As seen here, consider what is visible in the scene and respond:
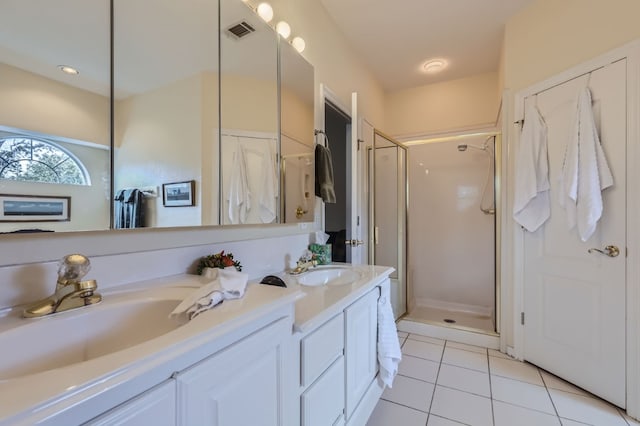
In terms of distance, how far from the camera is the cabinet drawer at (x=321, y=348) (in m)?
0.96

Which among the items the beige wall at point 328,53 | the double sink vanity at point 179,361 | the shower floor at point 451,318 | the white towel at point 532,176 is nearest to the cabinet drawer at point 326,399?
the double sink vanity at point 179,361

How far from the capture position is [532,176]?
6.90ft

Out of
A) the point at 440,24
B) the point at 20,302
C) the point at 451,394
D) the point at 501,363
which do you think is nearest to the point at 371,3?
the point at 440,24

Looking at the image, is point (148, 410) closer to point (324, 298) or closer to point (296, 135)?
point (324, 298)

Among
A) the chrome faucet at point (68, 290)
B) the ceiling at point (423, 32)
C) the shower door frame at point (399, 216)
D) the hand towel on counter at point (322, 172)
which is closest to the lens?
the chrome faucet at point (68, 290)

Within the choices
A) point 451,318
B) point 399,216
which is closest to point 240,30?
point 399,216

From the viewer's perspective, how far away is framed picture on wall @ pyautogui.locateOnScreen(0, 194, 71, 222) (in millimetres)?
747

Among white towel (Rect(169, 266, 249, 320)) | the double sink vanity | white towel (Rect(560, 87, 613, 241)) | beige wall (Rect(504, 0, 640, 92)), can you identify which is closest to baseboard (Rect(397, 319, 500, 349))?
white towel (Rect(560, 87, 613, 241))

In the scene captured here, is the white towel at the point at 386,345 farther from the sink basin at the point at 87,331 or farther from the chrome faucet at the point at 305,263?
the sink basin at the point at 87,331

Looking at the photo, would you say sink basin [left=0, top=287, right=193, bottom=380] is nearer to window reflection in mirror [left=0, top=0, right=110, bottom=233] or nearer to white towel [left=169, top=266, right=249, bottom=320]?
white towel [left=169, top=266, right=249, bottom=320]

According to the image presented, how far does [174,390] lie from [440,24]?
292 centimetres

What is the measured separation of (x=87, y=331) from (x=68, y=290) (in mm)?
116

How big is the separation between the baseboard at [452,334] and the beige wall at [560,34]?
2098mm

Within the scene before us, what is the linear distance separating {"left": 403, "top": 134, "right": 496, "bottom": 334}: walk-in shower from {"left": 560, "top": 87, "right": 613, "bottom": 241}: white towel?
4.25 ft
